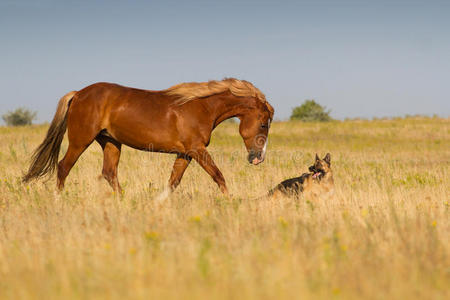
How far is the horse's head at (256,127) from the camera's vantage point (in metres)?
7.57

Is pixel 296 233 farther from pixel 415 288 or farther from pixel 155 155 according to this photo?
pixel 155 155

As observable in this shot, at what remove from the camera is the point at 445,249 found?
14.0ft

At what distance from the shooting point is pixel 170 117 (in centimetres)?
727

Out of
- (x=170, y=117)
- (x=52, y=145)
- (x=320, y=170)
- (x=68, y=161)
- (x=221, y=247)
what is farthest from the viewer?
(x=320, y=170)

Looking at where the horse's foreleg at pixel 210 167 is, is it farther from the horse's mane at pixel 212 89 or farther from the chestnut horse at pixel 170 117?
the horse's mane at pixel 212 89

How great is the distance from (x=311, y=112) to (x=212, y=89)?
43.9 meters

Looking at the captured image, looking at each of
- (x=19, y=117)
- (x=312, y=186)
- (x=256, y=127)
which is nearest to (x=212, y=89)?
(x=256, y=127)

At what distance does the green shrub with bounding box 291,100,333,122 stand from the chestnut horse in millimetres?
39038

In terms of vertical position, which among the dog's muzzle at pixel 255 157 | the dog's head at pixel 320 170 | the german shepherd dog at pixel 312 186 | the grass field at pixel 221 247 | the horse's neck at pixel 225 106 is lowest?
the grass field at pixel 221 247

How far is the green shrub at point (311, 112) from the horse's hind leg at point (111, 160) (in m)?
39.2

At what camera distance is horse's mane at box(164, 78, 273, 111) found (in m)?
7.34

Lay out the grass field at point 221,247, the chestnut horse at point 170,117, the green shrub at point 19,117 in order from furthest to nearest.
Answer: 1. the green shrub at point 19,117
2. the chestnut horse at point 170,117
3. the grass field at point 221,247

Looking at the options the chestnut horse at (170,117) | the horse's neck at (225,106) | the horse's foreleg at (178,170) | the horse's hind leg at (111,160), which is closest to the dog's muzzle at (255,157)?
the chestnut horse at (170,117)

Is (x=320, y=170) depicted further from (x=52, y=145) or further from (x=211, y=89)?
(x=52, y=145)
